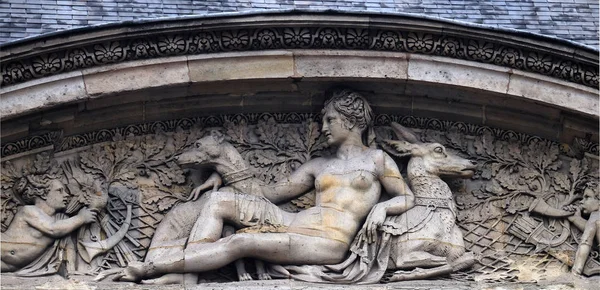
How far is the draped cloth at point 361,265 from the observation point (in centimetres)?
991

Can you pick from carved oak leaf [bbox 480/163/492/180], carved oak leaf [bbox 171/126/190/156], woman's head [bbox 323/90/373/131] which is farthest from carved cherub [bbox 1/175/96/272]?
carved oak leaf [bbox 480/163/492/180]

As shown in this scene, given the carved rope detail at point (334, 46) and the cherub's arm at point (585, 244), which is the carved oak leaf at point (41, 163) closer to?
the carved rope detail at point (334, 46)

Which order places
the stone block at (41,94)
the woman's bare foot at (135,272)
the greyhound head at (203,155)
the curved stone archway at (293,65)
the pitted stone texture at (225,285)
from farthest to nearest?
the greyhound head at (203,155) < the curved stone archway at (293,65) < the stone block at (41,94) < the woman's bare foot at (135,272) < the pitted stone texture at (225,285)

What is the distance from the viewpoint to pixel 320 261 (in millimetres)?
9969

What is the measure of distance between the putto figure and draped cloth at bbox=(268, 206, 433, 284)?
0.05 meters

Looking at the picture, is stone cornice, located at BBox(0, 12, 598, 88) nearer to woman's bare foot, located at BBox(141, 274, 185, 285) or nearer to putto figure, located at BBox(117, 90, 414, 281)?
putto figure, located at BBox(117, 90, 414, 281)

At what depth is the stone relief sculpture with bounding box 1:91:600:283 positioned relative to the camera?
9.98 m

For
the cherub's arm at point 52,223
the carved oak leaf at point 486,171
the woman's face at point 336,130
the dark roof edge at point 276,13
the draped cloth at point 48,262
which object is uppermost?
the dark roof edge at point 276,13

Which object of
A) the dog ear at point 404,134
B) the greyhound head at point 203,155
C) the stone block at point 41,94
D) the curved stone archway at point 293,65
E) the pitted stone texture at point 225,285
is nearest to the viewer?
the pitted stone texture at point 225,285

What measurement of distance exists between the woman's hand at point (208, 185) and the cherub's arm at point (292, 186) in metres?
0.30

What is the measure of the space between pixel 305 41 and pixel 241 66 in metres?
0.43

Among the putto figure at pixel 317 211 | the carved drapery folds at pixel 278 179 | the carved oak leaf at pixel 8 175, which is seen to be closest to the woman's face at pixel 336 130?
the putto figure at pixel 317 211

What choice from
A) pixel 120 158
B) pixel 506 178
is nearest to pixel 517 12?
pixel 506 178

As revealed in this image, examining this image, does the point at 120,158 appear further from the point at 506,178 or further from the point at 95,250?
the point at 506,178
